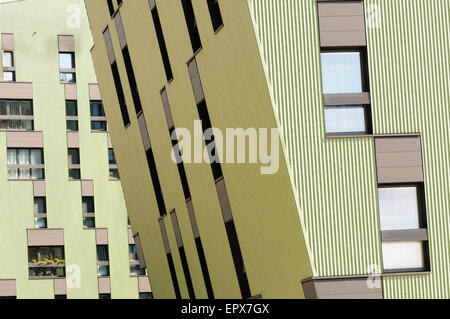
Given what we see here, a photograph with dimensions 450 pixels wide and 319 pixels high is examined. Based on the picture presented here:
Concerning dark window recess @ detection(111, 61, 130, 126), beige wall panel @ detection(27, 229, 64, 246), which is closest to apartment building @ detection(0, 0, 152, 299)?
beige wall panel @ detection(27, 229, 64, 246)

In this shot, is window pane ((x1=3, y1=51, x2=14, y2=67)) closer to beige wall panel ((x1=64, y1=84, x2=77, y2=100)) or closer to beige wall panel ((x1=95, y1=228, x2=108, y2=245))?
beige wall panel ((x1=64, y1=84, x2=77, y2=100))

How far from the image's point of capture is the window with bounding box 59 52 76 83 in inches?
2217

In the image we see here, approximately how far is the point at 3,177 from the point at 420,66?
127 ft

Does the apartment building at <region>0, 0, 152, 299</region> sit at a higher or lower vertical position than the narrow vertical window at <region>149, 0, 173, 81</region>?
higher

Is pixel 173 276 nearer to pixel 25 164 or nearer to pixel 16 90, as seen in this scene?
pixel 25 164

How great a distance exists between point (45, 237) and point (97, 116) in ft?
24.1

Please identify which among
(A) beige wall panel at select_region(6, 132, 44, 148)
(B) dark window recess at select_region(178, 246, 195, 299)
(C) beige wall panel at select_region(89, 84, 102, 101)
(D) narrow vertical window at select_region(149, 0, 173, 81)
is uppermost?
(C) beige wall panel at select_region(89, 84, 102, 101)

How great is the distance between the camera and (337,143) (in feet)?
64.8

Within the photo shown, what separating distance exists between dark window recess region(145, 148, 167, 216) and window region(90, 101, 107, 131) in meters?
25.3

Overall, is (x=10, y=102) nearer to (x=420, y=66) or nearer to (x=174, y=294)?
(x=174, y=294)

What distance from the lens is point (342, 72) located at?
20266 millimetres

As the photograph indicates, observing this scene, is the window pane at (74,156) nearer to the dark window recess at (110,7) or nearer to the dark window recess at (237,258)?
the dark window recess at (110,7)
